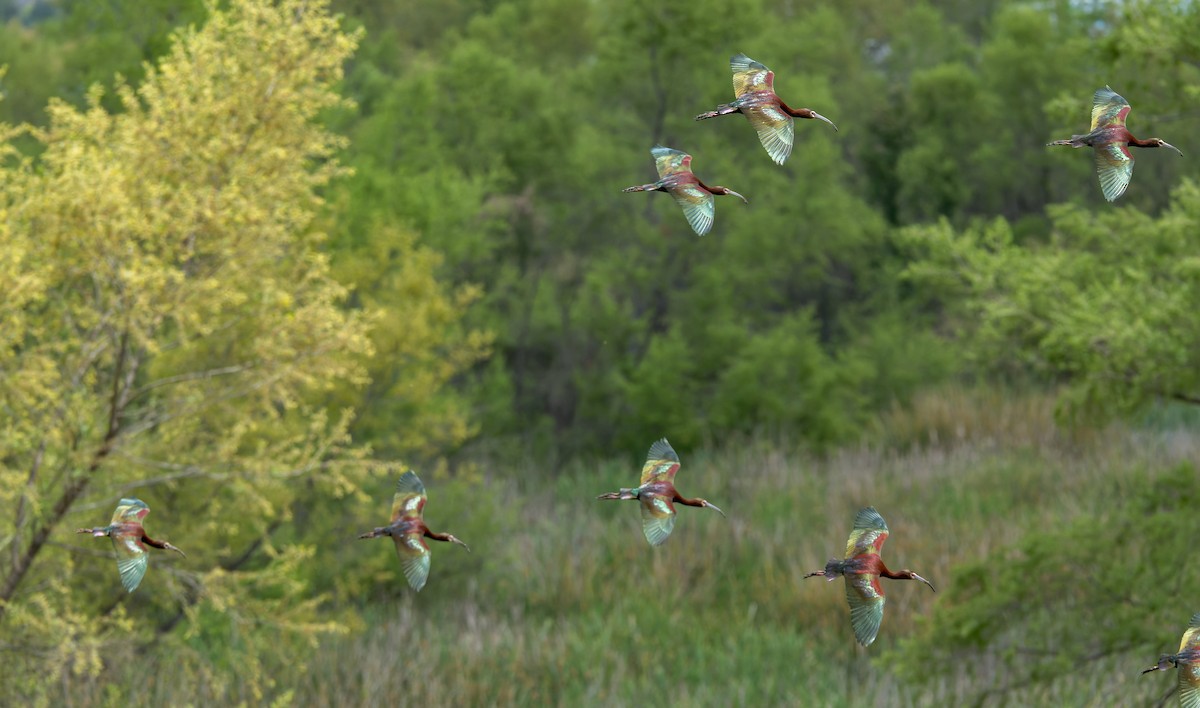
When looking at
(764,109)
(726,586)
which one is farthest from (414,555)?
(726,586)

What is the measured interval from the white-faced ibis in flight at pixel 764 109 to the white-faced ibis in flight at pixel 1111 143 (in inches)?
10.0

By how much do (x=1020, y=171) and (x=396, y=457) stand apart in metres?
19.3

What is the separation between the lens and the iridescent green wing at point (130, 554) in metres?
1.28

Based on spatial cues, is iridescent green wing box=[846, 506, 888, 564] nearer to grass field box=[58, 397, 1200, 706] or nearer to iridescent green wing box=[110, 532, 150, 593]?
iridescent green wing box=[110, 532, 150, 593]

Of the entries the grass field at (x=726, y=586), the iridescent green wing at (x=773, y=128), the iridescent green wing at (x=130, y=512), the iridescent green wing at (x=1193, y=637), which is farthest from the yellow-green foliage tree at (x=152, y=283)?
the iridescent green wing at (x=1193, y=637)

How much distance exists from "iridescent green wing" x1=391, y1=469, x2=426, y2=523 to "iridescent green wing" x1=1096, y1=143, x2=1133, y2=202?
66 centimetres

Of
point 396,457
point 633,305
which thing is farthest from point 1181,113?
point 633,305

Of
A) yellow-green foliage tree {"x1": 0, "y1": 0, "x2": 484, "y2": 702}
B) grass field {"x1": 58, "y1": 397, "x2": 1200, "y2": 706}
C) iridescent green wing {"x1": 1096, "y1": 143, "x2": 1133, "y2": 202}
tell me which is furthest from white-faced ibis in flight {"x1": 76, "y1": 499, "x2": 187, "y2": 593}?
grass field {"x1": 58, "y1": 397, "x2": 1200, "y2": 706}

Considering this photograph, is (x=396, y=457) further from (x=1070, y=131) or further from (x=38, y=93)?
(x=38, y=93)

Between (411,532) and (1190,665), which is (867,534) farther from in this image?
(411,532)

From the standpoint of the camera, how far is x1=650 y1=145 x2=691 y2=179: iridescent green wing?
4.56ft

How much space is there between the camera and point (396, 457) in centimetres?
1467

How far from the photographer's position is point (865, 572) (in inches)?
50.5

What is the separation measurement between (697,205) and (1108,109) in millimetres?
391
